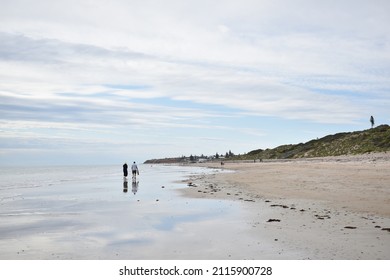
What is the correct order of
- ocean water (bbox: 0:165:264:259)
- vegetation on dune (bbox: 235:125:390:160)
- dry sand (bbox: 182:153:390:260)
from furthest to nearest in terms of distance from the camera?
vegetation on dune (bbox: 235:125:390:160)
ocean water (bbox: 0:165:264:259)
dry sand (bbox: 182:153:390:260)

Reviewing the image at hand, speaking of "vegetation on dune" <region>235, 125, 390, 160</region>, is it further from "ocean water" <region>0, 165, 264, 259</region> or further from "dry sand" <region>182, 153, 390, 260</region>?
"ocean water" <region>0, 165, 264, 259</region>

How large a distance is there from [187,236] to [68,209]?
879 centimetres

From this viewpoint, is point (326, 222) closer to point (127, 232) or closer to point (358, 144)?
point (127, 232)

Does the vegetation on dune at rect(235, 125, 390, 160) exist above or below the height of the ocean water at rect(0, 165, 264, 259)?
above

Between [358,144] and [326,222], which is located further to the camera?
[358,144]

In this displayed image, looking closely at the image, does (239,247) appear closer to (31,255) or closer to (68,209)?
(31,255)

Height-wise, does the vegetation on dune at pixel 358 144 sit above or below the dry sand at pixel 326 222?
above

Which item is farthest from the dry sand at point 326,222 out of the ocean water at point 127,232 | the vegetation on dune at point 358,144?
the vegetation on dune at point 358,144

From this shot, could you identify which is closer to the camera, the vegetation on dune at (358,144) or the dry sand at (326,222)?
the dry sand at (326,222)

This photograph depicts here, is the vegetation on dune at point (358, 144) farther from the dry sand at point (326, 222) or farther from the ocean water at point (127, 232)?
the ocean water at point (127, 232)

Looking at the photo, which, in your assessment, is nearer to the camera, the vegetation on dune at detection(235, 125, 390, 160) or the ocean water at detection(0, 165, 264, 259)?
the ocean water at detection(0, 165, 264, 259)

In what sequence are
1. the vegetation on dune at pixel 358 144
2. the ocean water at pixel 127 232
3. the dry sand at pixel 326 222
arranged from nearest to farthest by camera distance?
the dry sand at pixel 326 222 → the ocean water at pixel 127 232 → the vegetation on dune at pixel 358 144

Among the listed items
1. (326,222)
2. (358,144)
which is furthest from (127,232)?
(358,144)

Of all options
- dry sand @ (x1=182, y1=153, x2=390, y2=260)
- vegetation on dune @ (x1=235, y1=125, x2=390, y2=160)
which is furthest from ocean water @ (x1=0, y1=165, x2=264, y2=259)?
vegetation on dune @ (x1=235, y1=125, x2=390, y2=160)
